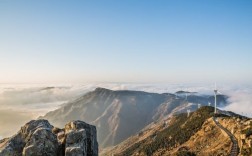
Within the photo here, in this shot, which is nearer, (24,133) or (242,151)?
(24,133)

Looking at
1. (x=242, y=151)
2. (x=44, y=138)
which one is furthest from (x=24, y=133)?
(x=242, y=151)

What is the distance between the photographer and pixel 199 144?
639 feet

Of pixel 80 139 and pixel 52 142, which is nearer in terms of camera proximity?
pixel 52 142

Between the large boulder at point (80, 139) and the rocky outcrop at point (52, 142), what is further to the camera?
the large boulder at point (80, 139)

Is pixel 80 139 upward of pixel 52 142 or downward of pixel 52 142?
upward

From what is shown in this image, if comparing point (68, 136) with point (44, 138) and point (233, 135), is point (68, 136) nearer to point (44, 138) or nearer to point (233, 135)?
point (44, 138)

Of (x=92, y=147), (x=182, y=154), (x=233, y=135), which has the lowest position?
(x=182, y=154)

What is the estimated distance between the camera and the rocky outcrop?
42938 millimetres

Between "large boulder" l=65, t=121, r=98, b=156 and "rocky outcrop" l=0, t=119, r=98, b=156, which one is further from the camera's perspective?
"large boulder" l=65, t=121, r=98, b=156

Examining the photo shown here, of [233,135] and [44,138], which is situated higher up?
[44,138]

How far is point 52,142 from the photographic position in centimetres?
4397

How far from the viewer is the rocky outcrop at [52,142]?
42.9m

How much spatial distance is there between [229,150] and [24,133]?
103 metres

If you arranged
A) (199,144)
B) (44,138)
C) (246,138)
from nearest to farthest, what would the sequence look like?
1. (44,138)
2. (246,138)
3. (199,144)
